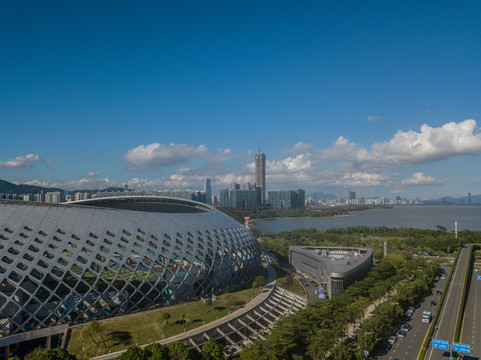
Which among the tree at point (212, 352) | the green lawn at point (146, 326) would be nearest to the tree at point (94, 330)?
the green lawn at point (146, 326)

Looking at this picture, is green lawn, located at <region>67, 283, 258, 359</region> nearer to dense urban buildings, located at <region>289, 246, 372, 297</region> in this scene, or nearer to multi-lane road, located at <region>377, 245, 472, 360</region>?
dense urban buildings, located at <region>289, 246, 372, 297</region>

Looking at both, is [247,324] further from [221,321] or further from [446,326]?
[446,326]

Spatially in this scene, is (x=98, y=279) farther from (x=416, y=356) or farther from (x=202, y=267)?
(x=416, y=356)

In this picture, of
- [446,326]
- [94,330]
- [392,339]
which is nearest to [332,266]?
[392,339]

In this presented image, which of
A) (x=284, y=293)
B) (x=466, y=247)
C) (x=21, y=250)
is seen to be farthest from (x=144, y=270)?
(x=466, y=247)

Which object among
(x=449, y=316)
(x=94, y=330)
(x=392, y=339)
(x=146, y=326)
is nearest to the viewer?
(x=94, y=330)

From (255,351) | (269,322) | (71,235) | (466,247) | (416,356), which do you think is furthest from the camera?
(466,247)
